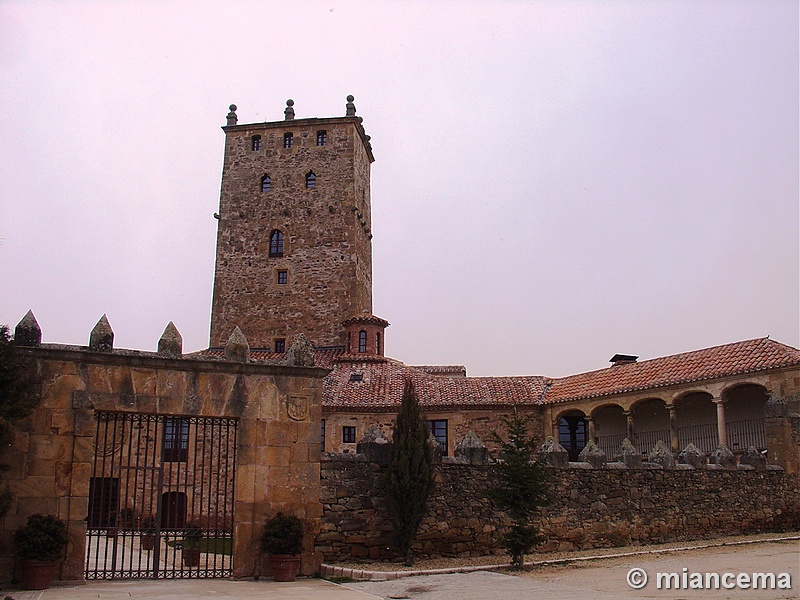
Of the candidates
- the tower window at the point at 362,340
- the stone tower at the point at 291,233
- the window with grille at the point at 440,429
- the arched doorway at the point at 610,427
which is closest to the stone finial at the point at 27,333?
the window with grille at the point at 440,429

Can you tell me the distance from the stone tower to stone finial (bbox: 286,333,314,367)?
23.5m

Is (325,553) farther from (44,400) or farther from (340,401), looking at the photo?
(340,401)

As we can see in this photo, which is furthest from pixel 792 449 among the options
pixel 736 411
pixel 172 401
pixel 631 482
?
pixel 172 401

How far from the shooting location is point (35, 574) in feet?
35.3

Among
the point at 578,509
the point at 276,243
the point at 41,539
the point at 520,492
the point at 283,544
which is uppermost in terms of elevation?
the point at 276,243

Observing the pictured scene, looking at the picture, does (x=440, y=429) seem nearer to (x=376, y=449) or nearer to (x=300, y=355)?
(x=376, y=449)

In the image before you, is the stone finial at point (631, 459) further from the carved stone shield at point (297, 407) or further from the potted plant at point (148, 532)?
the potted plant at point (148, 532)

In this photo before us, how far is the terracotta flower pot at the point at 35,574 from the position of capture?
35.2 feet

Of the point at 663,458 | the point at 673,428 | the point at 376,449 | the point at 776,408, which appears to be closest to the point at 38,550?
the point at 376,449

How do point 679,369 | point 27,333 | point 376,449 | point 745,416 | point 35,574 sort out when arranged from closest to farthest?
point 35,574
point 27,333
point 376,449
point 745,416
point 679,369

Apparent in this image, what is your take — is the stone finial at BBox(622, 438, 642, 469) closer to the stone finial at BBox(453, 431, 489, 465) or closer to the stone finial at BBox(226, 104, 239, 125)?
the stone finial at BBox(453, 431, 489, 465)

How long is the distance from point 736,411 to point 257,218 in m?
23.8

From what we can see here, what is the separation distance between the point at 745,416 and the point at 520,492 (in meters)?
13.6

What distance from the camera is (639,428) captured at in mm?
27797
